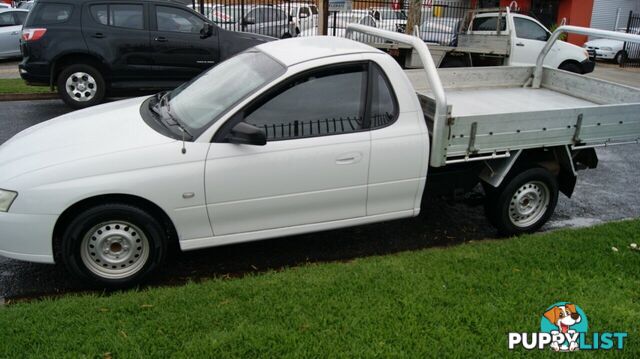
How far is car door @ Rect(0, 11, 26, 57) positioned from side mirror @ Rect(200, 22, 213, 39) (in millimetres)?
9897

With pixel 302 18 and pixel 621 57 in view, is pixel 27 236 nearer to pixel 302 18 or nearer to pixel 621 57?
pixel 302 18

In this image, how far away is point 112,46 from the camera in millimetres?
9781

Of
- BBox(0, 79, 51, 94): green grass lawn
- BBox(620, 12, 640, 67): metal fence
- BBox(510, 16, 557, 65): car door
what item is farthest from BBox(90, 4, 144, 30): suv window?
BBox(620, 12, 640, 67): metal fence

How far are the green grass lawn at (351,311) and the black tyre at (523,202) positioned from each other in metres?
0.67

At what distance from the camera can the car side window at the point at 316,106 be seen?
13.8 ft

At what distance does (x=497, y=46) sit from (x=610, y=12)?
56.9ft

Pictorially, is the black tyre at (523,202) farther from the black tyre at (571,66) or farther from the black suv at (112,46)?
the black tyre at (571,66)

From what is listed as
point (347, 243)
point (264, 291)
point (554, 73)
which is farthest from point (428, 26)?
point (264, 291)

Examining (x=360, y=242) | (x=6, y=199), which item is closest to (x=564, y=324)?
(x=360, y=242)

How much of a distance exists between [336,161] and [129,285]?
1812 millimetres

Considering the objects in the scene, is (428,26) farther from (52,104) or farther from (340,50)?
(340,50)

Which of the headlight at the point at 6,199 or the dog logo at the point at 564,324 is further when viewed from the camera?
the headlight at the point at 6,199

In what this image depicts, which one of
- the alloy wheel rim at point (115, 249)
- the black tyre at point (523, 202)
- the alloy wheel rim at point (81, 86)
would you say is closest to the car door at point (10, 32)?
the alloy wheel rim at point (81, 86)

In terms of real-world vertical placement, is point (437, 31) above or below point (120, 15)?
below
